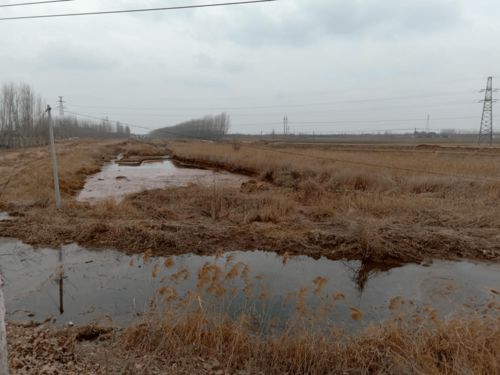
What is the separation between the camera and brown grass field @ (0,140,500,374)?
3244 mm

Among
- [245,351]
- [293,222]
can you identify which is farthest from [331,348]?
[293,222]

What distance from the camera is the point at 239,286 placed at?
5.79 metres

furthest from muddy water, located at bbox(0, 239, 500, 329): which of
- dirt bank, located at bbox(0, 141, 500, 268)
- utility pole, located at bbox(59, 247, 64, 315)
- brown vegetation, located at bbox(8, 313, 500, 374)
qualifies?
brown vegetation, located at bbox(8, 313, 500, 374)

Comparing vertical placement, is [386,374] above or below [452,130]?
below

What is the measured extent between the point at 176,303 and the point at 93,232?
4.20 metres

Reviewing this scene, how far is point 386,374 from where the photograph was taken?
10.3ft

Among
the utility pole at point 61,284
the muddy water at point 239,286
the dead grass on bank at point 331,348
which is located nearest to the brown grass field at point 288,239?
the dead grass on bank at point 331,348

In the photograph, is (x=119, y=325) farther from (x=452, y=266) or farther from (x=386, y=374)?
(x=452, y=266)

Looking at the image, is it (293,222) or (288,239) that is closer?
(288,239)

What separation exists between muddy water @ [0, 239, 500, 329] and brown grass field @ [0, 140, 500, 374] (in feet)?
1.55

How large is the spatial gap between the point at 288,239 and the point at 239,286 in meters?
2.35

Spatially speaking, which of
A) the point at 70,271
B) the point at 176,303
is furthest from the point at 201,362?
the point at 70,271

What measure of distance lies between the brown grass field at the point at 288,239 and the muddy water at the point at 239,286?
472 mm

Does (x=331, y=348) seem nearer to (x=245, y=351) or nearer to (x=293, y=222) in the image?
(x=245, y=351)
